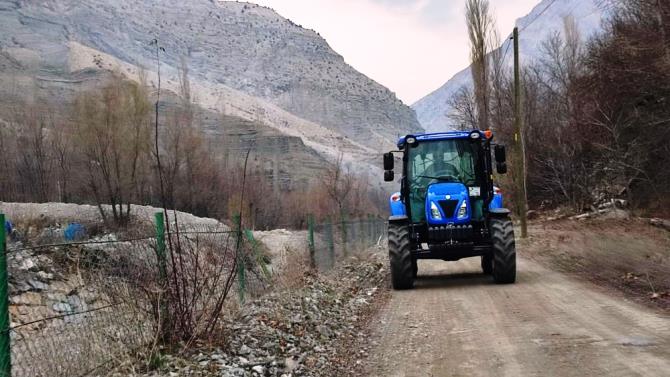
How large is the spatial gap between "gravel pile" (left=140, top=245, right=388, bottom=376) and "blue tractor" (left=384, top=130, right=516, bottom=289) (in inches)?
76.8

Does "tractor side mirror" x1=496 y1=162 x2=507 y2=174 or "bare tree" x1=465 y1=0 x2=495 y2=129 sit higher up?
"bare tree" x1=465 y1=0 x2=495 y2=129

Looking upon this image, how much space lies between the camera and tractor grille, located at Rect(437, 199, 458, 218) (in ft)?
41.5

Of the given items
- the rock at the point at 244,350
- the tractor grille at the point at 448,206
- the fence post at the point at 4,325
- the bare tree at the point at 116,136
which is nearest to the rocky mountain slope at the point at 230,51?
the bare tree at the point at 116,136

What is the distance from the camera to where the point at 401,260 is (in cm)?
1262

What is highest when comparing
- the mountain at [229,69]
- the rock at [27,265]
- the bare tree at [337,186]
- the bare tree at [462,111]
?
the mountain at [229,69]

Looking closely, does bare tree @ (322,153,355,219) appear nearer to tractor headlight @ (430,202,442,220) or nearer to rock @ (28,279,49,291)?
rock @ (28,279,49,291)

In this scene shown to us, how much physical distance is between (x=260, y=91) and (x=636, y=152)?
121 metres

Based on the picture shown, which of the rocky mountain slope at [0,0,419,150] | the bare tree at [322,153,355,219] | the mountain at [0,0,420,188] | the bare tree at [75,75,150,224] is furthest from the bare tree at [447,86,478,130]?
the rocky mountain slope at [0,0,419,150]

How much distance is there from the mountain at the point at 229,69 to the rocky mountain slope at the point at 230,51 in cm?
27

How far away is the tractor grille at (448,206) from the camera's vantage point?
12641 millimetres

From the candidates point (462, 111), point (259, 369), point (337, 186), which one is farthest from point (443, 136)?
point (337, 186)

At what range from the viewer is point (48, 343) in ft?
20.0

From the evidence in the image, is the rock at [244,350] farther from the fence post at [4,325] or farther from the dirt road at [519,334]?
the fence post at [4,325]

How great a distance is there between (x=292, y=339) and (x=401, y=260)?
534cm
